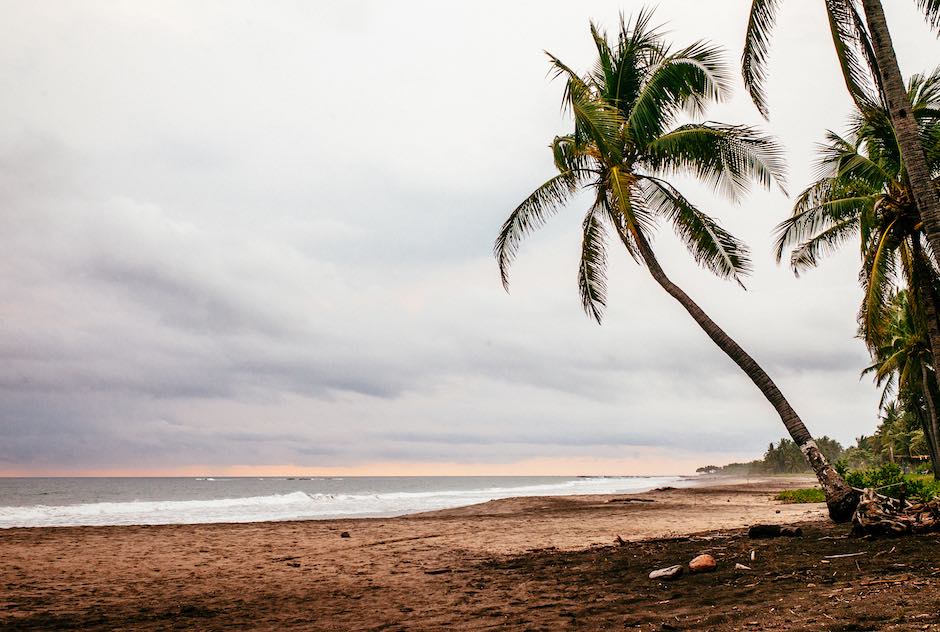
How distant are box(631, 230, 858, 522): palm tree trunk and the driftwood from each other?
4.40 ft

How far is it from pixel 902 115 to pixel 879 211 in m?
8.68

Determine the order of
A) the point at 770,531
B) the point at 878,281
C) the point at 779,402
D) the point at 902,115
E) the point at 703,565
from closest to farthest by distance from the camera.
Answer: the point at 703,565 < the point at 902,115 < the point at 770,531 < the point at 779,402 < the point at 878,281

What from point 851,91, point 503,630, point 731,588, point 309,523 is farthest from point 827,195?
point 309,523

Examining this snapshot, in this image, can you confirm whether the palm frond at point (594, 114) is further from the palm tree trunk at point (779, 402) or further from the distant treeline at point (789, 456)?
the distant treeline at point (789, 456)

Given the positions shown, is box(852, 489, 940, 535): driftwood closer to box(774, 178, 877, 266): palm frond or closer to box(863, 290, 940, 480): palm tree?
box(774, 178, 877, 266): palm frond

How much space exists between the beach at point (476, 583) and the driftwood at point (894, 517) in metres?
0.36

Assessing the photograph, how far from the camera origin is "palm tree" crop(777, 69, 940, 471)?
1391 cm

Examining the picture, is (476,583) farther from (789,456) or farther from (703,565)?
(789,456)

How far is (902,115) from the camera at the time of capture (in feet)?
25.5

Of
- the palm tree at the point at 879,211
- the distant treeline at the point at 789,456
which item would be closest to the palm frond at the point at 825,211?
the palm tree at the point at 879,211

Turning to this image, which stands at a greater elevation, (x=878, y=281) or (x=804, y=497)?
(x=878, y=281)

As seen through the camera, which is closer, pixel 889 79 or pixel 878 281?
pixel 889 79

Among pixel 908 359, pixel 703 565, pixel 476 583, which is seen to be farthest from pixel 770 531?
pixel 908 359

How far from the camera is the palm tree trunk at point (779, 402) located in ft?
34.3
